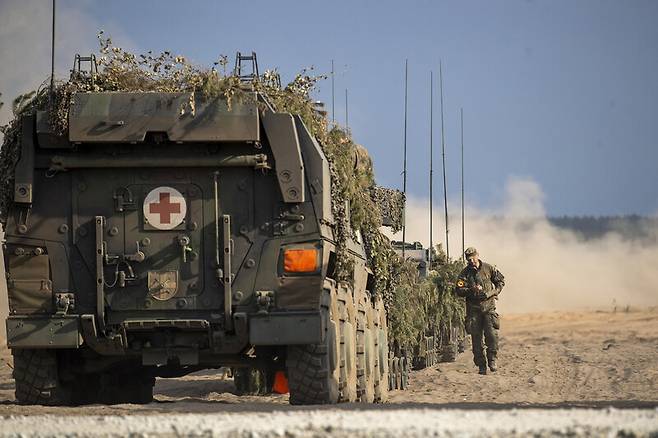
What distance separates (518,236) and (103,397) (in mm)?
66023

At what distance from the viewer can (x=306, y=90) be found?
14930 millimetres

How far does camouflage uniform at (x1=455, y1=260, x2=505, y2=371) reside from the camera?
22.6m

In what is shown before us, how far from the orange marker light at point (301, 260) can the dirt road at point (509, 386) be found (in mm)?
1235

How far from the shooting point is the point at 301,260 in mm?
13672

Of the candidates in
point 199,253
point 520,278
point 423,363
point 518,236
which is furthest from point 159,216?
point 518,236

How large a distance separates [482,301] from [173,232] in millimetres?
9680

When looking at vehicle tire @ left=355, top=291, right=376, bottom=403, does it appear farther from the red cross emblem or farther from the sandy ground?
the red cross emblem

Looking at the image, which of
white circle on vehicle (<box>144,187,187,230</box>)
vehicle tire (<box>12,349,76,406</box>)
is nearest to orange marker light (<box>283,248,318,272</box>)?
white circle on vehicle (<box>144,187,187,230</box>)

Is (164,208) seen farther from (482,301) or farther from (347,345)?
(482,301)

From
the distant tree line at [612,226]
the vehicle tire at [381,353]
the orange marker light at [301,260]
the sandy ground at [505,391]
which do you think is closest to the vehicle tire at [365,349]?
the vehicle tire at [381,353]

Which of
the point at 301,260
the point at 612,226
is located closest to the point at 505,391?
the point at 301,260

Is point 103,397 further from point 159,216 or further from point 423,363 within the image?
point 423,363

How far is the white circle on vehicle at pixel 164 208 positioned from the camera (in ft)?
45.2

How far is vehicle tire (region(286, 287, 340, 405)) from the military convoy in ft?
0.04
